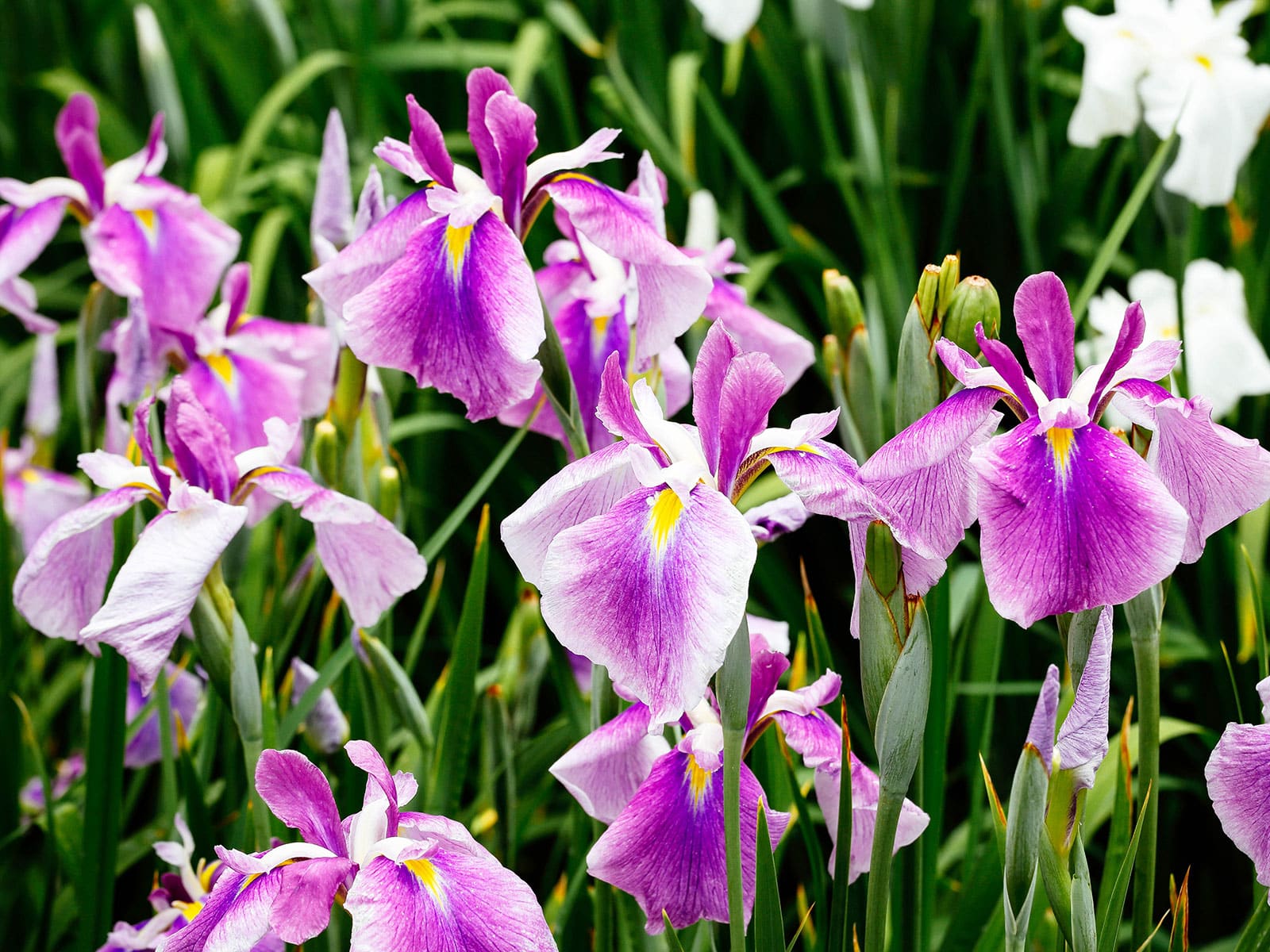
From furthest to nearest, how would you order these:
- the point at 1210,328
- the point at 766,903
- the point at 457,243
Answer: the point at 1210,328, the point at 457,243, the point at 766,903

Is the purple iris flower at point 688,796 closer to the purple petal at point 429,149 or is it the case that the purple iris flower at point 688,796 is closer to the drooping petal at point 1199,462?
the drooping petal at point 1199,462

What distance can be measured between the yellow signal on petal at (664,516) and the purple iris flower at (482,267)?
17 cm

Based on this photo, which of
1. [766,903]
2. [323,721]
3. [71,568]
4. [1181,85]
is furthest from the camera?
[1181,85]

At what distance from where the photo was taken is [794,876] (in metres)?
1.57

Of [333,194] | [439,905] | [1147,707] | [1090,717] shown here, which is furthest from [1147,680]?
[333,194]

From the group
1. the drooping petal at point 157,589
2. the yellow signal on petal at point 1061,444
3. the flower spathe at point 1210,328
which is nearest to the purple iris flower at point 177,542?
the drooping petal at point 157,589

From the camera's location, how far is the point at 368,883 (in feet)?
2.09

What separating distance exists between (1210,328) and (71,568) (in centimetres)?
138

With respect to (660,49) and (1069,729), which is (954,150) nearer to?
(660,49)

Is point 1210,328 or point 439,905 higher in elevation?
point 439,905

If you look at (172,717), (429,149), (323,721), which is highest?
(429,149)

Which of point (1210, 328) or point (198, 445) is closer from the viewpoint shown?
point (198, 445)

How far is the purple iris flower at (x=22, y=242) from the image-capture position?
1.22m

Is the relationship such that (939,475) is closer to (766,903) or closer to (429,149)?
(766,903)
